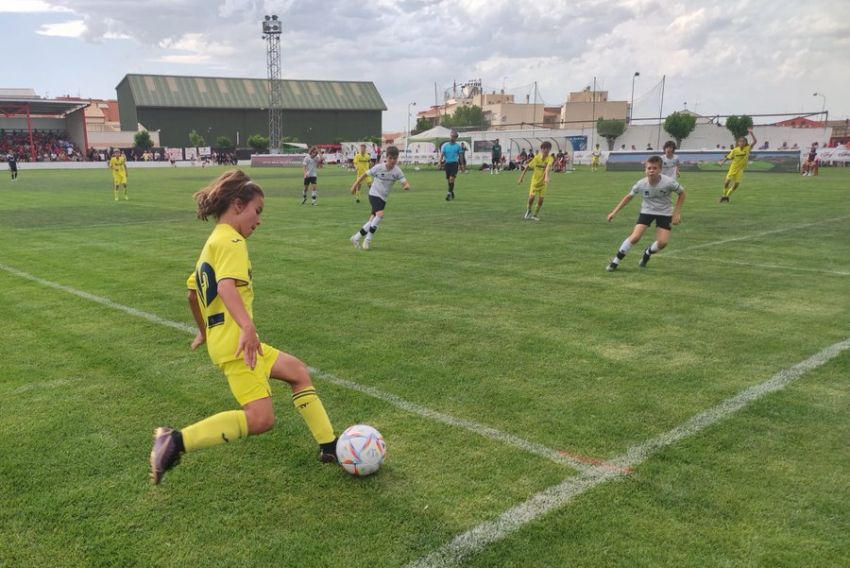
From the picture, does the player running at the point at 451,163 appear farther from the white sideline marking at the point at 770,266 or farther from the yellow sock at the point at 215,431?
the yellow sock at the point at 215,431

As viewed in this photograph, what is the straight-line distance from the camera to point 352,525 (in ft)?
11.0

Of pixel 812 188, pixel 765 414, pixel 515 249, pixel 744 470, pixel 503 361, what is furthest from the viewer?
pixel 812 188

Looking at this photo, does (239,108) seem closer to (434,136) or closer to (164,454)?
(434,136)

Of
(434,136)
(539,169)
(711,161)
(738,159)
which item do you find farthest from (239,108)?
(539,169)

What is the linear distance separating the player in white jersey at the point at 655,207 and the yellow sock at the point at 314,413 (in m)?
7.01

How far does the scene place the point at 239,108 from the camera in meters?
94.2

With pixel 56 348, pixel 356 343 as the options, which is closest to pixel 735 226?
pixel 356 343

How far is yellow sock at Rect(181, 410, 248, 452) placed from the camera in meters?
3.47

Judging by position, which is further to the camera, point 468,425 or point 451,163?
point 451,163

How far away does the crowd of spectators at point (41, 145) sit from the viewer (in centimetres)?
6725

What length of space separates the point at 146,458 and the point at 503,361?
3.09 meters

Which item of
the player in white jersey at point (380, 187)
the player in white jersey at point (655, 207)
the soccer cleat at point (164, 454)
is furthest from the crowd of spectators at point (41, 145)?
the soccer cleat at point (164, 454)

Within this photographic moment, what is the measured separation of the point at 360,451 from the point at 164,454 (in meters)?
1.09

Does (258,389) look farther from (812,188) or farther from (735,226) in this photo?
(812,188)
